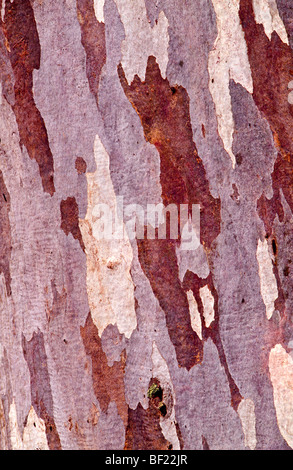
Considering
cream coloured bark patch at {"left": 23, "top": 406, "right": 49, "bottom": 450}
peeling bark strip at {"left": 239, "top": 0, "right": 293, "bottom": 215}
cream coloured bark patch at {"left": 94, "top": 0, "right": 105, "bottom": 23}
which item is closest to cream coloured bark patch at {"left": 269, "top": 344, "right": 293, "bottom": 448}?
peeling bark strip at {"left": 239, "top": 0, "right": 293, "bottom": 215}

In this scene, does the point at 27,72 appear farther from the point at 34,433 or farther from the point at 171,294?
the point at 34,433

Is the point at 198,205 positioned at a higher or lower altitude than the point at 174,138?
lower

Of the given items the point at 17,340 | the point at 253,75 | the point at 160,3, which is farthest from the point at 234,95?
the point at 17,340

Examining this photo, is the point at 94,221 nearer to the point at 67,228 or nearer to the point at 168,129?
the point at 67,228

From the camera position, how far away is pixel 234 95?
1.05 meters

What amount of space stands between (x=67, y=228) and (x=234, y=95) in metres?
0.43

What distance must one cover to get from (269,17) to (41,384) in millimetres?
903

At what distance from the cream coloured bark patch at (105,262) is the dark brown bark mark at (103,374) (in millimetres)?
26

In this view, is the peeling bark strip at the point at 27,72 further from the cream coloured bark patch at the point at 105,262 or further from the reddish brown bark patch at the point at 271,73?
the reddish brown bark patch at the point at 271,73

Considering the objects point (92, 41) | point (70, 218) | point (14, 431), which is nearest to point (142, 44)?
point (92, 41)

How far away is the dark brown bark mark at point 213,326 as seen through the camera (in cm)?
104

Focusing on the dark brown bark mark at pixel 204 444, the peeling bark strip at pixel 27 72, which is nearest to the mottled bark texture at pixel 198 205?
the dark brown bark mark at pixel 204 444

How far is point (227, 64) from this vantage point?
1049mm

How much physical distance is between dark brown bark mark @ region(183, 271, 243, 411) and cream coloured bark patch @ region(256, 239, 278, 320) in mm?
96
